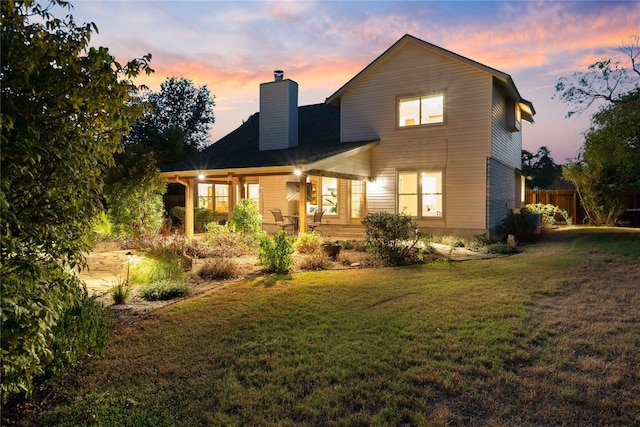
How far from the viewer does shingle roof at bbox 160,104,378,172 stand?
14.1 m

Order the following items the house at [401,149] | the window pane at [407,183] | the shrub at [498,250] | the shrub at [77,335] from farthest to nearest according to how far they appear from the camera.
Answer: the window pane at [407,183]
the house at [401,149]
the shrub at [498,250]
the shrub at [77,335]

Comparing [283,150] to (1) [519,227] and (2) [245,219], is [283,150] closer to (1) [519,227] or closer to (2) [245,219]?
(2) [245,219]

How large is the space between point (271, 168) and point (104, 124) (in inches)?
384

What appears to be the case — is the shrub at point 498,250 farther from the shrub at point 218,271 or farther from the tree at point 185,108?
the tree at point 185,108

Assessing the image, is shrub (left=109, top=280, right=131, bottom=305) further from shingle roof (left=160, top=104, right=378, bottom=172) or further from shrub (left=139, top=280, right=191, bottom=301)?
shingle roof (left=160, top=104, right=378, bottom=172)

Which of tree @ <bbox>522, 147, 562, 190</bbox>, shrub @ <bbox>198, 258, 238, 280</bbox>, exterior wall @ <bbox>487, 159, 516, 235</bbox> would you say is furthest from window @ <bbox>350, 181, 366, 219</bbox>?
tree @ <bbox>522, 147, 562, 190</bbox>

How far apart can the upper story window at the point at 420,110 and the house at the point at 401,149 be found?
0.04 m

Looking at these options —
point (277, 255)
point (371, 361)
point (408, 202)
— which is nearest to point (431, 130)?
point (408, 202)

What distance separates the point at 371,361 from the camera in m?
4.11

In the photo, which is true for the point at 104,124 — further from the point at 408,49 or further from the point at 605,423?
the point at 408,49

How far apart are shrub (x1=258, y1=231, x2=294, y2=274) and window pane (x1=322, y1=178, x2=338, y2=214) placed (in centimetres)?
902

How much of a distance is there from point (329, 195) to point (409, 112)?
478 cm

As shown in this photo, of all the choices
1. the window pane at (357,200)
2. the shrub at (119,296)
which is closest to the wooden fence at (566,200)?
the window pane at (357,200)

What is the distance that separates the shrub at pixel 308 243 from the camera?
433 inches
